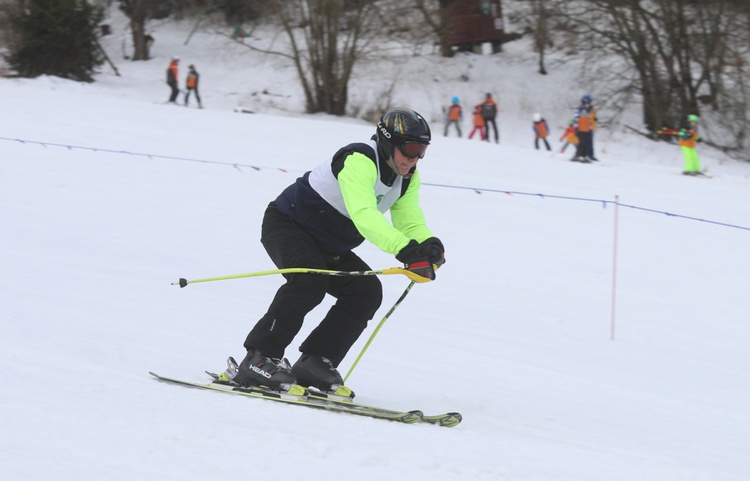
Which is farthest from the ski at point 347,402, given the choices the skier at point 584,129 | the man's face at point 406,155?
the skier at point 584,129

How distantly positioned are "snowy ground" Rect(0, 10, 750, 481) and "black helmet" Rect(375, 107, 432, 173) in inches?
56.5

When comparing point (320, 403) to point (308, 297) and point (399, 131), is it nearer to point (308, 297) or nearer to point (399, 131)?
point (308, 297)

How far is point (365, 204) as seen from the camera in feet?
15.2

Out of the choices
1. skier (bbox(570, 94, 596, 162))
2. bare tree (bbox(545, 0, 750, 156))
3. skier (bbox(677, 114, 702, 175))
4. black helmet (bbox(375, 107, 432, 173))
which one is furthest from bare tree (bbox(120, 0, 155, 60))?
black helmet (bbox(375, 107, 432, 173))

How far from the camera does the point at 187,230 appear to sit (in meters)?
11.3

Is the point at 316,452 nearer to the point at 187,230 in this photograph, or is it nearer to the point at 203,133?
the point at 187,230

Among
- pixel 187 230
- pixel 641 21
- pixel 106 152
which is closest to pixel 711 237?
pixel 187 230

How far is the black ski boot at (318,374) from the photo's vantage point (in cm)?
516

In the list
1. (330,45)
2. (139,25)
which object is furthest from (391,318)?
(139,25)

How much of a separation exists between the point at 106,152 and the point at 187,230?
4919 millimetres

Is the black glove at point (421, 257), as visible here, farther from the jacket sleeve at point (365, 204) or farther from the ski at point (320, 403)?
the ski at point (320, 403)

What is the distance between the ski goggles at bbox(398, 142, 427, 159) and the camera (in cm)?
471

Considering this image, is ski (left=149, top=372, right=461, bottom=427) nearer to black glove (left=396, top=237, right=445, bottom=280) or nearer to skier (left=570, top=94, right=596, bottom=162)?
black glove (left=396, top=237, right=445, bottom=280)

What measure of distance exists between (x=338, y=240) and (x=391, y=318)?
3.21m
